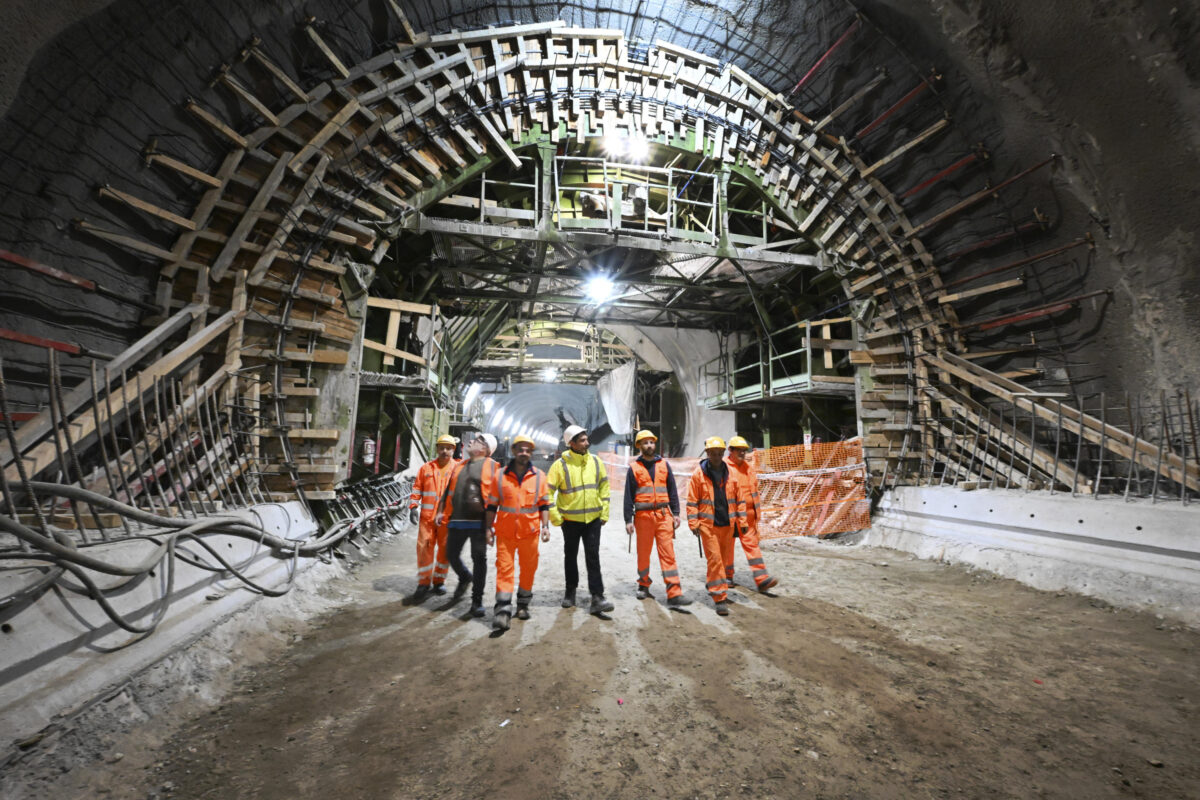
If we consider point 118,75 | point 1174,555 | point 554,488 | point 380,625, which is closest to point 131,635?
point 380,625

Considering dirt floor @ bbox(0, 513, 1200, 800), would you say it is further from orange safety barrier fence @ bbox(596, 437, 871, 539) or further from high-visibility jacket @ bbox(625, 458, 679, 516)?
orange safety barrier fence @ bbox(596, 437, 871, 539)

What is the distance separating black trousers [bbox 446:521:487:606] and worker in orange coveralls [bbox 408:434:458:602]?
18 centimetres

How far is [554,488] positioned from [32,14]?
18.9 ft

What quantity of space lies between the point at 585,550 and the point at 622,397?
1334 cm

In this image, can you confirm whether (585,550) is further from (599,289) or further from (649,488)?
(599,289)

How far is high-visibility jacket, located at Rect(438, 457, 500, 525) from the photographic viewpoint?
180 inches

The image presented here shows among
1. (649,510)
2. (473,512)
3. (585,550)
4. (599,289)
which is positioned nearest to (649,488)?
(649,510)

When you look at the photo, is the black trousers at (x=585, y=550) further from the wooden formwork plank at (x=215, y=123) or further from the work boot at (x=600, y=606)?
the wooden formwork plank at (x=215, y=123)

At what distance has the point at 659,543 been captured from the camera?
4824 millimetres

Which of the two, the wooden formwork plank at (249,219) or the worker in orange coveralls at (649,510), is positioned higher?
the wooden formwork plank at (249,219)

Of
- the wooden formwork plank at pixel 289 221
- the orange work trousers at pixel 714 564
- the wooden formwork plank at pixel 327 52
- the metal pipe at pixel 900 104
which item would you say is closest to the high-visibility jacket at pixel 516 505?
the orange work trousers at pixel 714 564

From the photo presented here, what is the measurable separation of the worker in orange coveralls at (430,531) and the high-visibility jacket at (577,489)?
4.44ft

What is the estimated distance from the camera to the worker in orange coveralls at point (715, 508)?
474 cm

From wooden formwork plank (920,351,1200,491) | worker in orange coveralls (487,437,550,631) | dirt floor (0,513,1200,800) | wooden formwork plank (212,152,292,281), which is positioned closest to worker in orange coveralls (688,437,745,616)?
dirt floor (0,513,1200,800)
